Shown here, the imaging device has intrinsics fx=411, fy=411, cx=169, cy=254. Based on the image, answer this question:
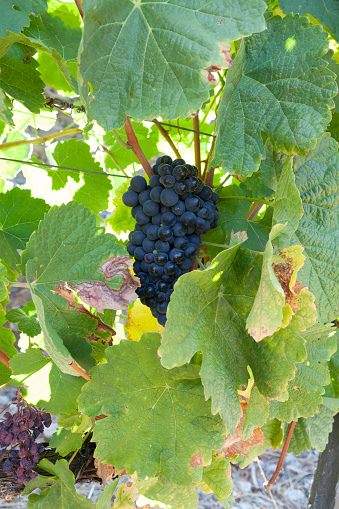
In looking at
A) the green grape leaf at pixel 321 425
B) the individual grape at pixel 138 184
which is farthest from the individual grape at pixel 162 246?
the green grape leaf at pixel 321 425

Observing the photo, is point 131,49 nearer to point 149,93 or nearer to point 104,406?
point 149,93

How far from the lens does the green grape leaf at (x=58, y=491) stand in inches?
35.9

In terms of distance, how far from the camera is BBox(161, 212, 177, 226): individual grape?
709 mm

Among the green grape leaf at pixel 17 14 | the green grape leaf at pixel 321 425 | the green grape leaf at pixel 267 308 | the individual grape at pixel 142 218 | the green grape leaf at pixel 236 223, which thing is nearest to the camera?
the green grape leaf at pixel 267 308

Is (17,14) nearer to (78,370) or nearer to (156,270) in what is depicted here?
(156,270)

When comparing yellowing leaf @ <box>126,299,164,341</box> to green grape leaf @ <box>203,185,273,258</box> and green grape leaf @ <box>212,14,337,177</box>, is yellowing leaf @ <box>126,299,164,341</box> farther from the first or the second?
green grape leaf @ <box>212,14,337,177</box>

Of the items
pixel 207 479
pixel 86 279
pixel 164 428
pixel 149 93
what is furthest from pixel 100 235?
pixel 207 479

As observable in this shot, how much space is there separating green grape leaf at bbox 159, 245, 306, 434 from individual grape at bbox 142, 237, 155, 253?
14 cm

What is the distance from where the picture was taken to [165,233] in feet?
2.31

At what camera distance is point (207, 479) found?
881mm

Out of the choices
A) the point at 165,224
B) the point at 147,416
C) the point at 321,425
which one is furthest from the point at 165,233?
the point at 321,425

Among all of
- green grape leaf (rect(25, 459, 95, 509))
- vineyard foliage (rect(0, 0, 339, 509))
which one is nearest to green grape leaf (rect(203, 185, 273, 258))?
vineyard foliage (rect(0, 0, 339, 509))

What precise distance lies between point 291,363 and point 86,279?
37cm

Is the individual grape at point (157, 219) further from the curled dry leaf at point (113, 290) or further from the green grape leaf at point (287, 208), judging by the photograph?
the green grape leaf at point (287, 208)
